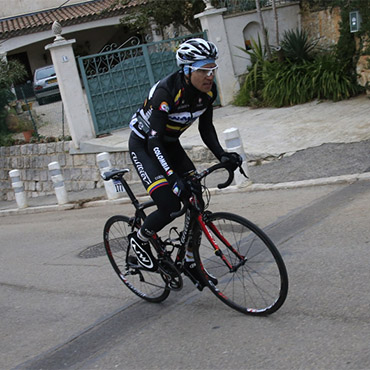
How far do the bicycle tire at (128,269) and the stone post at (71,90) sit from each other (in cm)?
965

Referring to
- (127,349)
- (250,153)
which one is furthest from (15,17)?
(127,349)

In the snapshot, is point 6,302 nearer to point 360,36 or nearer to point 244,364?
point 244,364

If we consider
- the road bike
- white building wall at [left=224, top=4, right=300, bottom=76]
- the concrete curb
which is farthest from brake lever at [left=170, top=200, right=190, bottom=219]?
white building wall at [left=224, top=4, right=300, bottom=76]

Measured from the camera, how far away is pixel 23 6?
33.5m

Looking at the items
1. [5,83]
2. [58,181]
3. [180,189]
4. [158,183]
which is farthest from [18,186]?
[180,189]

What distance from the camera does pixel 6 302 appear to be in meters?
6.31

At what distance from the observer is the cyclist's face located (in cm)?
445

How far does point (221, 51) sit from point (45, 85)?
1169 cm

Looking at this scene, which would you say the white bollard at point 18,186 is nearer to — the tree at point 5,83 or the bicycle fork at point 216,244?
the tree at point 5,83

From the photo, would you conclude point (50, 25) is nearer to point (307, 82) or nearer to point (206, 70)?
point (307, 82)

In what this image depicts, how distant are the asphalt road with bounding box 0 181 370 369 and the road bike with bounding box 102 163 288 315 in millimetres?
182

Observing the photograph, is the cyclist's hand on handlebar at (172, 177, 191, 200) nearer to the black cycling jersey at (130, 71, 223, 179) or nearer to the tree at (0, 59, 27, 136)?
the black cycling jersey at (130, 71, 223, 179)

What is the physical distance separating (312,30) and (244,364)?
1363 cm

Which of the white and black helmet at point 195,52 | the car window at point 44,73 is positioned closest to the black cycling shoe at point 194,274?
the white and black helmet at point 195,52
